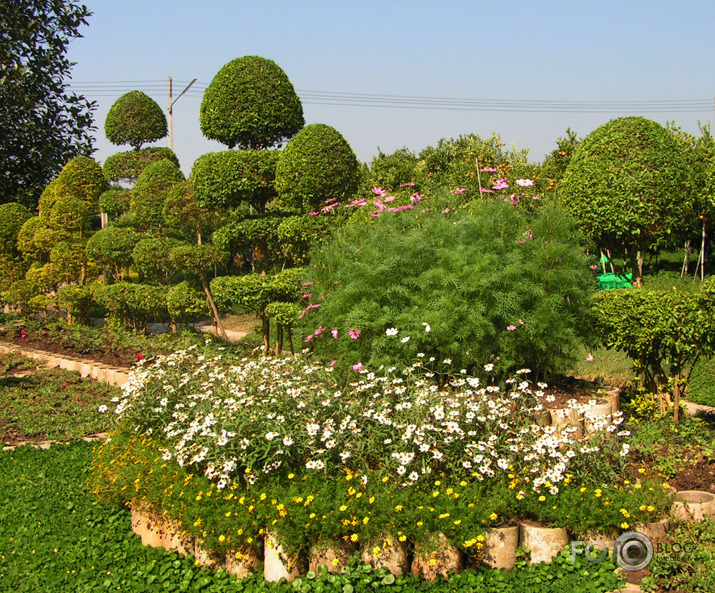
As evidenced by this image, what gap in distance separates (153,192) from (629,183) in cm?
765

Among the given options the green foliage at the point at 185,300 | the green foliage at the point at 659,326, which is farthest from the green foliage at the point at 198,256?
the green foliage at the point at 659,326

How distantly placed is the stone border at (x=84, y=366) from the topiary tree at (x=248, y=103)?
3.52 m

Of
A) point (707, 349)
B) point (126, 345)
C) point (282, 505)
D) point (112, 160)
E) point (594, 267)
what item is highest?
point (112, 160)

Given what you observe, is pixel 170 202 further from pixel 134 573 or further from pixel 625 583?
pixel 625 583

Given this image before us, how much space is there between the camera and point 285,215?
9.25 m

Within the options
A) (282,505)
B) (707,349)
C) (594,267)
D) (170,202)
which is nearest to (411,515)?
(282,505)

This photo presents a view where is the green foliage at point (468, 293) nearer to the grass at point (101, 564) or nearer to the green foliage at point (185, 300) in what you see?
the grass at point (101, 564)

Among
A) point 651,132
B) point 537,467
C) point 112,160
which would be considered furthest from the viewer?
point 112,160

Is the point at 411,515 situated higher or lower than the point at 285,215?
lower

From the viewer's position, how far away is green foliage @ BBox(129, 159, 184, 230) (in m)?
11.6

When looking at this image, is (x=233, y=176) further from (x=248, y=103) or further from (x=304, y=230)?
(x=304, y=230)

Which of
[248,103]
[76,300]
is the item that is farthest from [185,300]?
[76,300]

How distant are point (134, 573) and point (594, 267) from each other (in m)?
4.71

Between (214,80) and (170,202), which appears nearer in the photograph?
(214,80)
